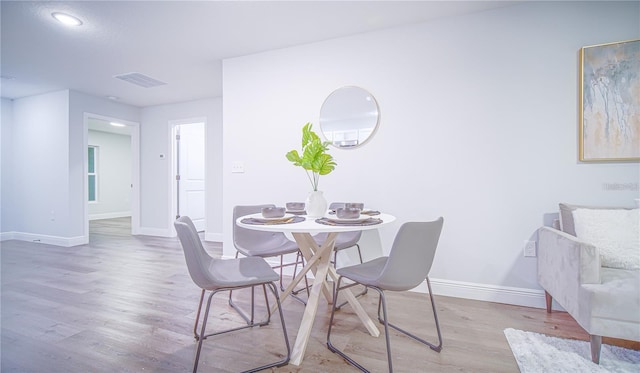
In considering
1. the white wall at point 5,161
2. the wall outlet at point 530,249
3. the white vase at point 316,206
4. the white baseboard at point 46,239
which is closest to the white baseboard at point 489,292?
the wall outlet at point 530,249

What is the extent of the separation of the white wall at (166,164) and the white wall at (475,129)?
232 centimetres

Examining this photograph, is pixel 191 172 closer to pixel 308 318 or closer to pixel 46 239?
pixel 46 239

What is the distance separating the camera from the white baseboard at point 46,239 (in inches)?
174

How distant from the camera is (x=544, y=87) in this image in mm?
2227

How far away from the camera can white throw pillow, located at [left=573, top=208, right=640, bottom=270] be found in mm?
1720

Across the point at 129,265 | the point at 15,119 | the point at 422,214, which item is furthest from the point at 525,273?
the point at 15,119

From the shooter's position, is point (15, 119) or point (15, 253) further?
point (15, 119)

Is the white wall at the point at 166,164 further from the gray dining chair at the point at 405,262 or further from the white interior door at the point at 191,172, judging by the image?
the gray dining chair at the point at 405,262

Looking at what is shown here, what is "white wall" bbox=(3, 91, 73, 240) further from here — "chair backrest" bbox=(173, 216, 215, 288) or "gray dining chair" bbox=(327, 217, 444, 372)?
"gray dining chair" bbox=(327, 217, 444, 372)

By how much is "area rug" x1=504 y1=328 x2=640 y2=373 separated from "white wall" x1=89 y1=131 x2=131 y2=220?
9164mm

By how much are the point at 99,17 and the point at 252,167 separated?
1.86 meters

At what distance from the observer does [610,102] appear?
206cm

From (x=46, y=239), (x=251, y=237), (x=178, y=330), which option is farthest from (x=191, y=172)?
(x=178, y=330)

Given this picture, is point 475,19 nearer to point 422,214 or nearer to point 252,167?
point 422,214
